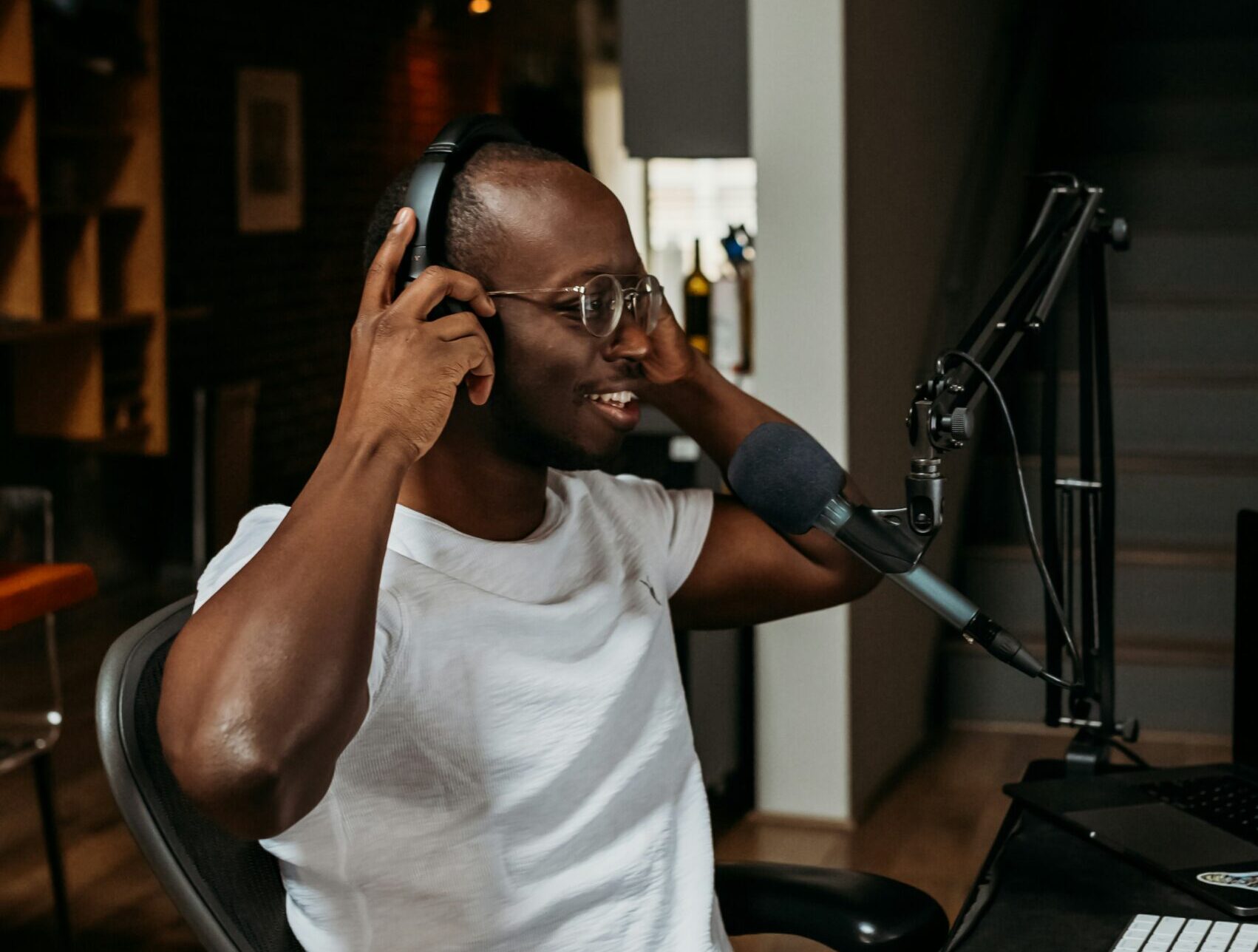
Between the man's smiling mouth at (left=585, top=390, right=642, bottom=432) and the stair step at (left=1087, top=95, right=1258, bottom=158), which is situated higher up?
the stair step at (left=1087, top=95, right=1258, bottom=158)

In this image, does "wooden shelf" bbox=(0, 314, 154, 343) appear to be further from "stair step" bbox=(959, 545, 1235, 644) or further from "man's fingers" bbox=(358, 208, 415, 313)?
"man's fingers" bbox=(358, 208, 415, 313)

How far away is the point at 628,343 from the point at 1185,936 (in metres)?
0.64

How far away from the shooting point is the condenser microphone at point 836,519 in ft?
3.36

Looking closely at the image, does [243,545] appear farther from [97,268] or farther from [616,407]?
[97,268]

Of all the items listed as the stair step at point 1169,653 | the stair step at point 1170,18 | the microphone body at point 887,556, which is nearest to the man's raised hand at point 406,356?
the microphone body at point 887,556

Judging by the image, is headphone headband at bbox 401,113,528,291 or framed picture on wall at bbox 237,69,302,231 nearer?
headphone headband at bbox 401,113,528,291

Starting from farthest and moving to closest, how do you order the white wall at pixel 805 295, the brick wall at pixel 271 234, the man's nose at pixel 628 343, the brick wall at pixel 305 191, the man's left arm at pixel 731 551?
the brick wall at pixel 305 191 → the brick wall at pixel 271 234 → the white wall at pixel 805 295 → the man's left arm at pixel 731 551 → the man's nose at pixel 628 343

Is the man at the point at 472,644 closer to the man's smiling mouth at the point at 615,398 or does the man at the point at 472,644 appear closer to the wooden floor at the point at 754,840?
the man's smiling mouth at the point at 615,398

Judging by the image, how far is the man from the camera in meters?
1.04

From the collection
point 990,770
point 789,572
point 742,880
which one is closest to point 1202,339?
point 990,770

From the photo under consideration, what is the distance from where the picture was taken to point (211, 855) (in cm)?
109

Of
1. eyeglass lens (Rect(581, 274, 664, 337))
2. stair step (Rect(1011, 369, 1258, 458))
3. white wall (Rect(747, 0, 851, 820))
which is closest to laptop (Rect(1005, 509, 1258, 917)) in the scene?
eyeglass lens (Rect(581, 274, 664, 337))

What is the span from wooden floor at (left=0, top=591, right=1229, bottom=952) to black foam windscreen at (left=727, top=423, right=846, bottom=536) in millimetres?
1891

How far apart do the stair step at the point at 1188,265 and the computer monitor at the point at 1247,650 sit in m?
3.52
